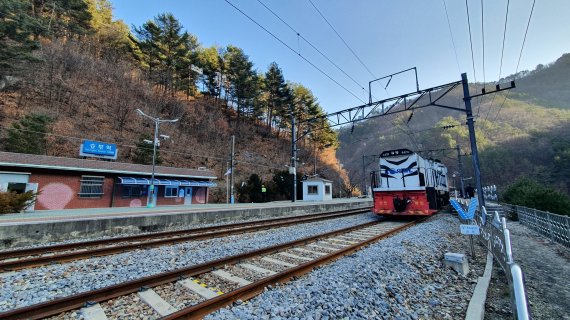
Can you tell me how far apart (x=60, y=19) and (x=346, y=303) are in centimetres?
5255

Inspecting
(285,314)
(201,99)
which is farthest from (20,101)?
(285,314)

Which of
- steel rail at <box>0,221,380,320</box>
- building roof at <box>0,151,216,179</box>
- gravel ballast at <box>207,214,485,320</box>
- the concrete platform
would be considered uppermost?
building roof at <box>0,151,216,179</box>

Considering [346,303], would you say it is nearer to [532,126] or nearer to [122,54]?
[122,54]

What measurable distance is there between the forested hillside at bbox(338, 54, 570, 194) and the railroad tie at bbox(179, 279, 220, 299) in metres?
32.7

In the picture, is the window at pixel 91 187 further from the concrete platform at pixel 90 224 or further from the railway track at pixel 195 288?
the railway track at pixel 195 288

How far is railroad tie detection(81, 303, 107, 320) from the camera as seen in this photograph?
132 inches

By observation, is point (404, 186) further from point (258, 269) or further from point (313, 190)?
point (313, 190)

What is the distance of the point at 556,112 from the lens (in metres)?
85.4

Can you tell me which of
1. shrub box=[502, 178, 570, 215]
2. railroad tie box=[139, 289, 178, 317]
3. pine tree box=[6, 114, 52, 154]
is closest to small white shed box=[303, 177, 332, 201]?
shrub box=[502, 178, 570, 215]

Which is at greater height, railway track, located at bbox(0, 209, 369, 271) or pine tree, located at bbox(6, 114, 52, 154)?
pine tree, located at bbox(6, 114, 52, 154)

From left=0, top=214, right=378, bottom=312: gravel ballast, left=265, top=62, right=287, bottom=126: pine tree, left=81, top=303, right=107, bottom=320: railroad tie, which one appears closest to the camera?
left=81, top=303, right=107, bottom=320: railroad tie

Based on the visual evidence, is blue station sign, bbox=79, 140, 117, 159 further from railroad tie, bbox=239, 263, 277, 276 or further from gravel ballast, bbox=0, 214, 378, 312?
railroad tie, bbox=239, 263, 277, 276

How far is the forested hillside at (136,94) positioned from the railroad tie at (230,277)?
88.8ft

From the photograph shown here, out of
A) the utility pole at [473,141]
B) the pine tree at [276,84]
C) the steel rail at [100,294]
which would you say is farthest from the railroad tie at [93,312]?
the pine tree at [276,84]
